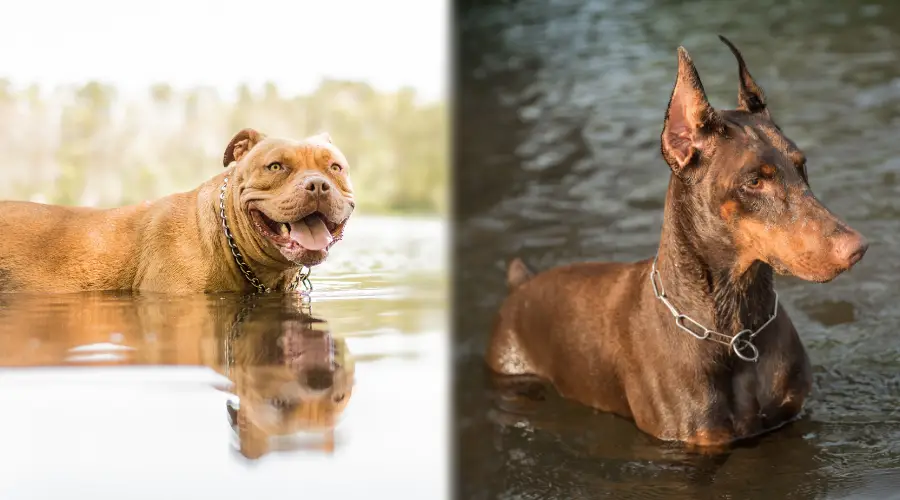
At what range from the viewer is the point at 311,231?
210cm

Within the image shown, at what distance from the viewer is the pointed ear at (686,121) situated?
2.12 m

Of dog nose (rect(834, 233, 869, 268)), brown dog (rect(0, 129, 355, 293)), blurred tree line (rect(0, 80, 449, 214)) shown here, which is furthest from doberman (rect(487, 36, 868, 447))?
brown dog (rect(0, 129, 355, 293))

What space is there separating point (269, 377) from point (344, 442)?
0.79 ft

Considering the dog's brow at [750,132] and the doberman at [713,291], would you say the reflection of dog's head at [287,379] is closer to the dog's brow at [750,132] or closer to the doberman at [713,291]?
the doberman at [713,291]

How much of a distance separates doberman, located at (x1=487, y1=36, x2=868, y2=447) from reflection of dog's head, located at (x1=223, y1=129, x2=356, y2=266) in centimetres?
82

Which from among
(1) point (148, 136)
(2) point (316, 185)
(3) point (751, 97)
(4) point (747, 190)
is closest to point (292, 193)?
(2) point (316, 185)

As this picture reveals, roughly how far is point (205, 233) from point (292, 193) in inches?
12.5

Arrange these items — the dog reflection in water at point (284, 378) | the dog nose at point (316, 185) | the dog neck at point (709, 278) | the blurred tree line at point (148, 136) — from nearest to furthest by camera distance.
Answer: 1. the dog reflection in water at point (284, 378)
2. the dog nose at point (316, 185)
3. the dog neck at point (709, 278)
4. the blurred tree line at point (148, 136)

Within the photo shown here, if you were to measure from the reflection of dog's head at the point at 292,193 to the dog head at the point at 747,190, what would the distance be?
32.1 inches

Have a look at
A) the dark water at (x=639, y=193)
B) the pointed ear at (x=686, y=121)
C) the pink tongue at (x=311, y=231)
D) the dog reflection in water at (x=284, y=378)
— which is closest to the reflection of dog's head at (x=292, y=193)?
the pink tongue at (x=311, y=231)

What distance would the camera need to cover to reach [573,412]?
2613mm

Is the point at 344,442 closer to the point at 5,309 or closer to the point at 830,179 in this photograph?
the point at 5,309

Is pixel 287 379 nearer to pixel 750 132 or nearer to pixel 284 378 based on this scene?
pixel 284 378

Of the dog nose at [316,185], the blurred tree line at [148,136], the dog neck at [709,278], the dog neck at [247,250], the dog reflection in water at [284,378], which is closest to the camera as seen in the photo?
→ the dog reflection in water at [284,378]
